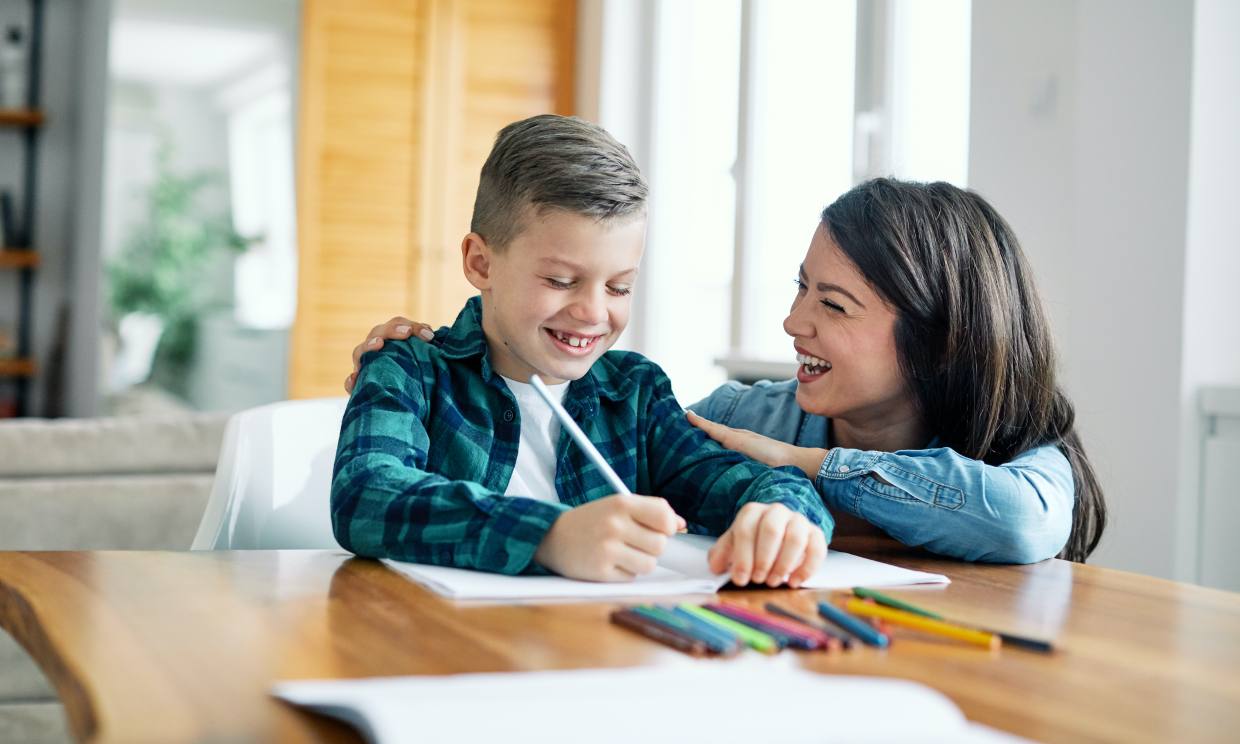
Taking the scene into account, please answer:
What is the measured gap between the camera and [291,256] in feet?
15.4

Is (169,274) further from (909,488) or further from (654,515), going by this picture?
(654,515)

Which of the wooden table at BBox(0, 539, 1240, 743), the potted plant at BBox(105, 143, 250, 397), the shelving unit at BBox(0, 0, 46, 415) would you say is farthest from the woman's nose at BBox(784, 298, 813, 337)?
the shelving unit at BBox(0, 0, 46, 415)

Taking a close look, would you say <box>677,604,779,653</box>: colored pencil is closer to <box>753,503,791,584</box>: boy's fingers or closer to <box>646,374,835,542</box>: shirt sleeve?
<box>753,503,791,584</box>: boy's fingers

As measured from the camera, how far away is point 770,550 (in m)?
0.89

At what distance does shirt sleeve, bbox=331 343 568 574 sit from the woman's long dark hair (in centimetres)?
59

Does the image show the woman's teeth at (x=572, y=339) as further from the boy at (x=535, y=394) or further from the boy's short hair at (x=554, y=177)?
the boy's short hair at (x=554, y=177)

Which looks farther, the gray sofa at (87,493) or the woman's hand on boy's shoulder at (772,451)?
the gray sofa at (87,493)

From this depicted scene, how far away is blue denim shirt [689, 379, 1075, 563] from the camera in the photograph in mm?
1108

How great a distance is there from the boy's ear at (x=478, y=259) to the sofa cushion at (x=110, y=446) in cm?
110

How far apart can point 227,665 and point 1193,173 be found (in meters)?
1.80

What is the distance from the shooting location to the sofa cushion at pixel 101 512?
2.02 meters

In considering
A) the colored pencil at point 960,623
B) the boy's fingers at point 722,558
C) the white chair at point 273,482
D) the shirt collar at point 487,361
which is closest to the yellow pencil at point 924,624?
the colored pencil at point 960,623

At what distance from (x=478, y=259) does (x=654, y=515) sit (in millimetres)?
499

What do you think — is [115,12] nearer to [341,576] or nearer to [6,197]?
[6,197]
